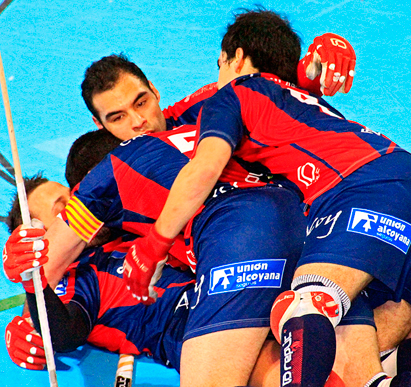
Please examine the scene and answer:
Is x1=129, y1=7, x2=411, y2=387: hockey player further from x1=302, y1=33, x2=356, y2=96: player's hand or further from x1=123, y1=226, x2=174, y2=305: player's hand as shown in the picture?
x1=302, y1=33, x2=356, y2=96: player's hand

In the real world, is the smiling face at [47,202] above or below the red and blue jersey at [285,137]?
below

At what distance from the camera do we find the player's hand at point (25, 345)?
9.59 ft

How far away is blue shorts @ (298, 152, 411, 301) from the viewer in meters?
2.30

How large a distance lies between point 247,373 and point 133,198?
1033mm

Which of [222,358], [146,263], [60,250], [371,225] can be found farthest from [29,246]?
[371,225]

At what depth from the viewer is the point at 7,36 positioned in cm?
638

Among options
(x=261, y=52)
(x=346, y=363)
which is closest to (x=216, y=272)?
(x=346, y=363)

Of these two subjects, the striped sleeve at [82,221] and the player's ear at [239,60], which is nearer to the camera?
the striped sleeve at [82,221]

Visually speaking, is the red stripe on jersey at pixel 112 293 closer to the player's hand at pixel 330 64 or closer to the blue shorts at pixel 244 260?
the blue shorts at pixel 244 260

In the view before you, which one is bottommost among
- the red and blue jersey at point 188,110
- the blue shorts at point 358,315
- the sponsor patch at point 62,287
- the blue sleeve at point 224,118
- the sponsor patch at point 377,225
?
the sponsor patch at point 62,287

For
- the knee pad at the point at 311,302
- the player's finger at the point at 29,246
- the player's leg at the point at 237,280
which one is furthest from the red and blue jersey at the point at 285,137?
the player's finger at the point at 29,246

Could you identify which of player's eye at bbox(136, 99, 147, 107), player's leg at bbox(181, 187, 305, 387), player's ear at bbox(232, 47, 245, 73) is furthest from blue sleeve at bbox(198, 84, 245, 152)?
player's eye at bbox(136, 99, 147, 107)

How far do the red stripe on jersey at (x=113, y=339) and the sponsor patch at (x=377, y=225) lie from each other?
1298 mm

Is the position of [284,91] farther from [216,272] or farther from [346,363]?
[346,363]
